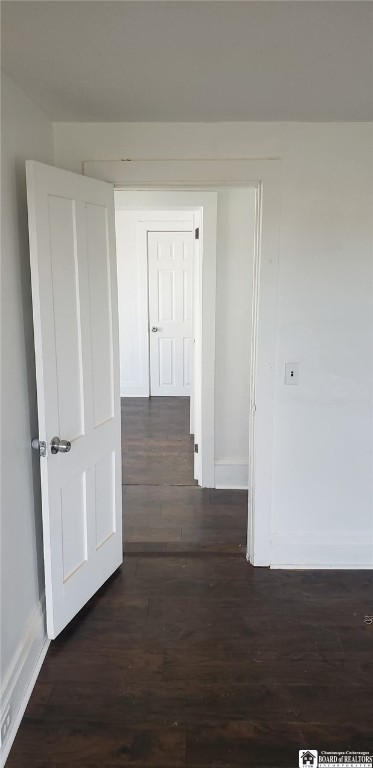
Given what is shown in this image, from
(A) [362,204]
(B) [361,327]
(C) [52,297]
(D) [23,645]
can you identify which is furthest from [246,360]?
(D) [23,645]

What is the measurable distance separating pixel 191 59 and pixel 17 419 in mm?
1406

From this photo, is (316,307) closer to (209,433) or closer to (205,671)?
(209,433)

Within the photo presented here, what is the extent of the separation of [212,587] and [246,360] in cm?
167

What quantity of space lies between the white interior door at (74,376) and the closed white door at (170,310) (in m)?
3.86

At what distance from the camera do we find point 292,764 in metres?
1.56

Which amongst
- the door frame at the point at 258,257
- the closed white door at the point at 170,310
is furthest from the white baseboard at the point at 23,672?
the closed white door at the point at 170,310

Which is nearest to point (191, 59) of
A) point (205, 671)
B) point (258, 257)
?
point (258, 257)

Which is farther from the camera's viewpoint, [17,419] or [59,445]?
[59,445]

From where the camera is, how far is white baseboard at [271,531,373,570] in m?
2.64

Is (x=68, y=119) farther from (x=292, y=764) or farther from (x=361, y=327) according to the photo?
(x=292, y=764)

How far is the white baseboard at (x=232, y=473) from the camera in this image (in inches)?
145
